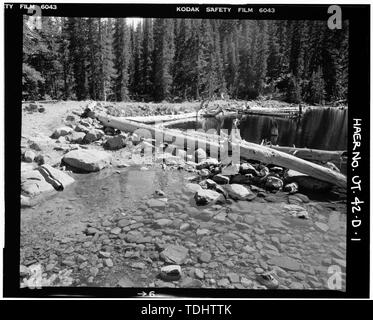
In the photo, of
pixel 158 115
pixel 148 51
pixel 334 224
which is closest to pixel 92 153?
pixel 158 115

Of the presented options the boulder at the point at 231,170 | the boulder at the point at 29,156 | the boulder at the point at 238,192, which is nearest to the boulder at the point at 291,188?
the boulder at the point at 238,192

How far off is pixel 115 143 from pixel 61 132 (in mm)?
1054

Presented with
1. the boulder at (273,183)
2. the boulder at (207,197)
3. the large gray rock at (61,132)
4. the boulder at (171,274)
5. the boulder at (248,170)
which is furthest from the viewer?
the large gray rock at (61,132)

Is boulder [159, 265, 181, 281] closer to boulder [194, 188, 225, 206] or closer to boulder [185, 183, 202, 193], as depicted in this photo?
boulder [194, 188, 225, 206]

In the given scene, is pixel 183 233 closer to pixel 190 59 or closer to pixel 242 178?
pixel 242 178

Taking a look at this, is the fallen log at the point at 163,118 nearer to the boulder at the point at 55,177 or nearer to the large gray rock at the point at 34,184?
the boulder at the point at 55,177

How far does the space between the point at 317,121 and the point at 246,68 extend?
4.65 feet

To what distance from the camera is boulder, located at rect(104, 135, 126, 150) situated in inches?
237

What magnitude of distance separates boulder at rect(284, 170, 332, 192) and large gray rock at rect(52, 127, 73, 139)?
4.28 metres

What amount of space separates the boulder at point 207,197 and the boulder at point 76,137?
9.39 ft

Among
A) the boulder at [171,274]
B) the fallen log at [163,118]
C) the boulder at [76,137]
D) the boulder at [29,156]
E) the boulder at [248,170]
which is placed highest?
the fallen log at [163,118]

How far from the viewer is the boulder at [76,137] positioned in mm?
5853

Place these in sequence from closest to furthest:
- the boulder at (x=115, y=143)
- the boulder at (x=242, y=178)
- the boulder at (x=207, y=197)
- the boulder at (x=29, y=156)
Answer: the boulder at (x=29, y=156), the boulder at (x=207, y=197), the boulder at (x=242, y=178), the boulder at (x=115, y=143)

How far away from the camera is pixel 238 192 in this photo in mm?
4750
